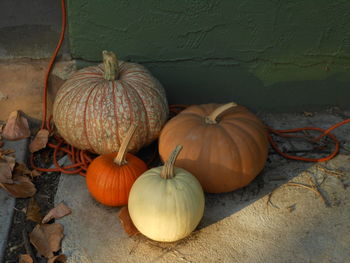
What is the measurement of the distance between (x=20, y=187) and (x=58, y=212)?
38 centimetres

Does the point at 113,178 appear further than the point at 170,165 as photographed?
Yes

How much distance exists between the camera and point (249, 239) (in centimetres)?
252

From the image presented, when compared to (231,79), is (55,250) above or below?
below

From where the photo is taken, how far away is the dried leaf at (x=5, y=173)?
2.84 metres

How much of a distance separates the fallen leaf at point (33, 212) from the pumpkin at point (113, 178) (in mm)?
365

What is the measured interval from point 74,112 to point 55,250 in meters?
0.96

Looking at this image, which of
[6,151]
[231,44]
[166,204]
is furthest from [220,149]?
[6,151]

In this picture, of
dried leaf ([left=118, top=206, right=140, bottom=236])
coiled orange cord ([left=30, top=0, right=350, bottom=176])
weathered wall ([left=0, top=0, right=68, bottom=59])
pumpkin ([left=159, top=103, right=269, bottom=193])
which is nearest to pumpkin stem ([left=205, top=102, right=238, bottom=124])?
pumpkin ([left=159, top=103, right=269, bottom=193])

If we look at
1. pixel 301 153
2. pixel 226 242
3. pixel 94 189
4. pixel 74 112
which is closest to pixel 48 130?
pixel 74 112

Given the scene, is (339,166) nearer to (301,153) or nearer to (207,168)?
(301,153)

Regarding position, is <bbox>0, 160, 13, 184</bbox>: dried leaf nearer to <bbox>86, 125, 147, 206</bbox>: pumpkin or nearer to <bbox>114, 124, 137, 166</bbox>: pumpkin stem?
<bbox>86, 125, 147, 206</bbox>: pumpkin

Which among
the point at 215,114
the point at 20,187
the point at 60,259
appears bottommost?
the point at 60,259

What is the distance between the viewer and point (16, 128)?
133 inches

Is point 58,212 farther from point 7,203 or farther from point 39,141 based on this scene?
point 39,141
